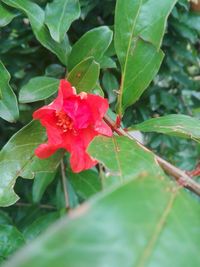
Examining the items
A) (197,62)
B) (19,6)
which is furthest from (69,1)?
(197,62)

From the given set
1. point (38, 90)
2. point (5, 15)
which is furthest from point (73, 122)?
A: point (5, 15)

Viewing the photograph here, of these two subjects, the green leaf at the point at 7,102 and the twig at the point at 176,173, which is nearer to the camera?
the twig at the point at 176,173

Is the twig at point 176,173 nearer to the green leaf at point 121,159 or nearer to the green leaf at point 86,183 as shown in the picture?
the green leaf at point 121,159

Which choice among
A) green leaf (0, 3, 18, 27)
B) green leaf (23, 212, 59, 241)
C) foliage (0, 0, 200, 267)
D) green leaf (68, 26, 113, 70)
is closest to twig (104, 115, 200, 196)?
foliage (0, 0, 200, 267)

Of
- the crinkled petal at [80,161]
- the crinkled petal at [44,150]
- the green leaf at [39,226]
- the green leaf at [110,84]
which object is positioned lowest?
the green leaf at [39,226]

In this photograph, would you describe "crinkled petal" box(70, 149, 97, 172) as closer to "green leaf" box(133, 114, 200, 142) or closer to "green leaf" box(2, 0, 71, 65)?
"green leaf" box(133, 114, 200, 142)

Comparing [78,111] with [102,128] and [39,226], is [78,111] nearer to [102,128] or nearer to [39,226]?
[102,128]

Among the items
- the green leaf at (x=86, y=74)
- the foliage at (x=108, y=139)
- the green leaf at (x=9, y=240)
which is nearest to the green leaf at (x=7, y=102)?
the foliage at (x=108, y=139)
